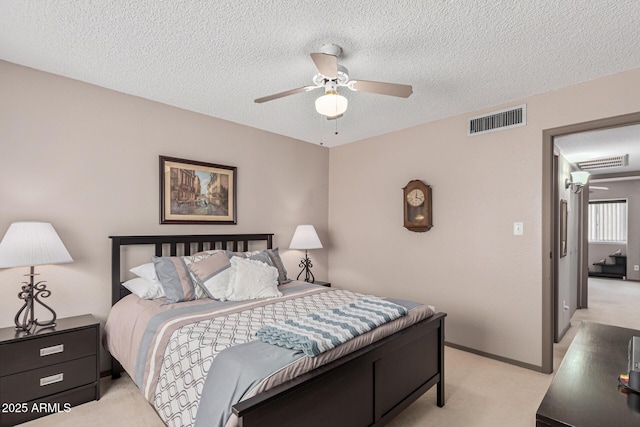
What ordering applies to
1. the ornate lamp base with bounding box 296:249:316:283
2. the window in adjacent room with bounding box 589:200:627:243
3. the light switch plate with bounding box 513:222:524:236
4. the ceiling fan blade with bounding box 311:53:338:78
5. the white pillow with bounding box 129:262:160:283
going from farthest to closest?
1. the window in adjacent room with bounding box 589:200:627:243
2. the ornate lamp base with bounding box 296:249:316:283
3. the light switch plate with bounding box 513:222:524:236
4. the white pillow with bounding box 129:262:160:283
5. the ceiling fan blade with bounding box 311:53:338:78

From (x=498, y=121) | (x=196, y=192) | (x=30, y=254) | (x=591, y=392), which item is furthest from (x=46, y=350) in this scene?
(x=498, y=121)

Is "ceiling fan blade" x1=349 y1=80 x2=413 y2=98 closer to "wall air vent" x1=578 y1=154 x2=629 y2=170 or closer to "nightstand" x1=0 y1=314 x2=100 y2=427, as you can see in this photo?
"nightstand" x1=0 y1=314 x2=100 y2=427

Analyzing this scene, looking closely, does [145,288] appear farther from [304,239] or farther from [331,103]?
[331,103]

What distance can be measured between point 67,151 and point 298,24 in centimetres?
220

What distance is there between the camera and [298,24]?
2004mm

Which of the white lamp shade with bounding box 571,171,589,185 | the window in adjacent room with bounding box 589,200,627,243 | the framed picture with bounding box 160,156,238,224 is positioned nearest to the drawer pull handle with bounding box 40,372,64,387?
the framed picture with bounding box 160,156,238,224

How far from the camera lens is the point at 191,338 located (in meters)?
1.85

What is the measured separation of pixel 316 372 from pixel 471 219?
104 inches

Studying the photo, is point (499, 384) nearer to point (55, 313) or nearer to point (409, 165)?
point (409, 165)

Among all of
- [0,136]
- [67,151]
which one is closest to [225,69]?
[67,151]

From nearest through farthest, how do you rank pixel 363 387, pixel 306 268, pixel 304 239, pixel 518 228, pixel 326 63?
pixel 363 387, pixel 326 63, pixel 518 228, pixel 304 239, pixel 306 268

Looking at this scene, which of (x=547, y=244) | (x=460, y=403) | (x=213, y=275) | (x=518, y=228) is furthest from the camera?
(x=518, y=228)

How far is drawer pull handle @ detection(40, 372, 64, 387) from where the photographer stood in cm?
228

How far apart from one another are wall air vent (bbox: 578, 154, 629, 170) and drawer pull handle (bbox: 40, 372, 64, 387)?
7060 millimetres
